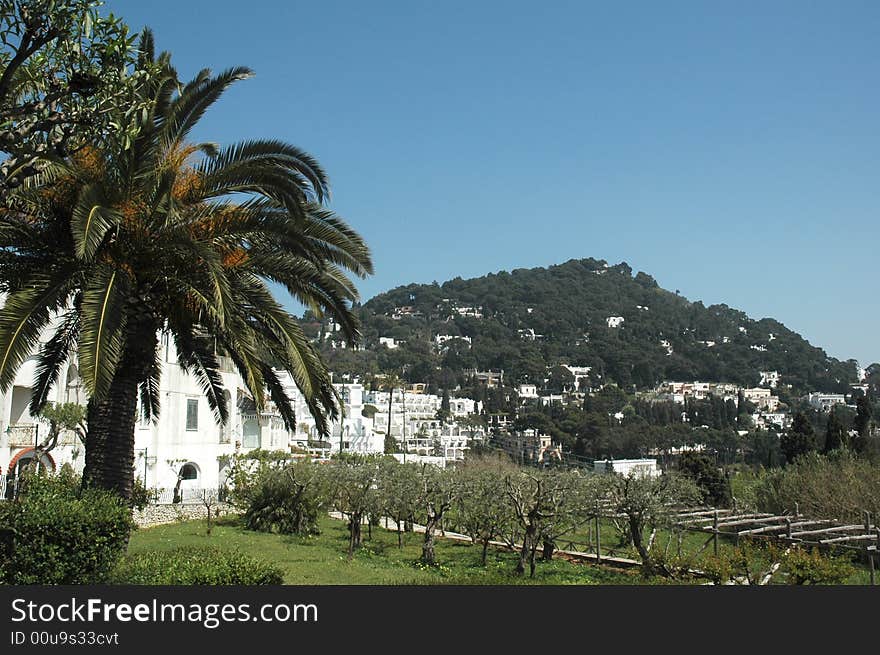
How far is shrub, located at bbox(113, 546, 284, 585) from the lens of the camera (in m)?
8.33

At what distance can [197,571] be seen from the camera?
27.8 ft

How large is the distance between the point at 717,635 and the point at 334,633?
11.4ft

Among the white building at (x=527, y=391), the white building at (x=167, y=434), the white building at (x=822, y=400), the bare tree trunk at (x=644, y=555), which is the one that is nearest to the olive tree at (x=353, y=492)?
the white building at (x=167, y=434)

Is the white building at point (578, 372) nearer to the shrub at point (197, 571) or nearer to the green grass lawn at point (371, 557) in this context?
the green grass lawn at point (371, 557)

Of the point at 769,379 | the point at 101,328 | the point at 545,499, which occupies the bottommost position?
the point at 545,499

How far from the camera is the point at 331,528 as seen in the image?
2820 centimetres

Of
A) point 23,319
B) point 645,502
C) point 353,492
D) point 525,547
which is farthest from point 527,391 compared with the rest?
point 23,319

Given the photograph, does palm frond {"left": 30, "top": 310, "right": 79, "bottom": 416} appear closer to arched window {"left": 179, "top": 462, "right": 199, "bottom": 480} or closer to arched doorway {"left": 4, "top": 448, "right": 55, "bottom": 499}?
arched doorway {"left": 4, "top": 448, "right": 55, "bottom": 499}

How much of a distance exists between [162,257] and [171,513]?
17.7 meters

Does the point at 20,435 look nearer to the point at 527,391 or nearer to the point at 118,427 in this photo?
the point at 118,427

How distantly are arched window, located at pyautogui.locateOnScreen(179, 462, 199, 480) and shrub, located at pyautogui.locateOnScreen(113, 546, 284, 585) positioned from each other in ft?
82.1

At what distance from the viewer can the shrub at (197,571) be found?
27.3 ft

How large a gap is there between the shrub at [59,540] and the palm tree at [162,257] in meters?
1.30

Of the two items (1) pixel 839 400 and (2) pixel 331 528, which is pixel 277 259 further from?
(1) pixel 839 400
